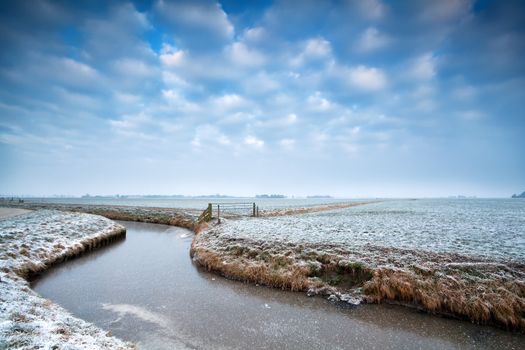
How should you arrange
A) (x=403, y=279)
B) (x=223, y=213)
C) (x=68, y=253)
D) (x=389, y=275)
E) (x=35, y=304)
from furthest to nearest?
1. (x=223, y=213)
2. (x=68, y=253)
3. (x=389, y=275)
4. (x=403, y=279)
5. (x=35, y=304)

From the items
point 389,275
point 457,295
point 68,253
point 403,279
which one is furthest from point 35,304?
point 457,295

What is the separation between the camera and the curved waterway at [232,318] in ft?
22.2

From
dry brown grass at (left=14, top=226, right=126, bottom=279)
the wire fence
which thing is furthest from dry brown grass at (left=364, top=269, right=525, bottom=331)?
the wire fence

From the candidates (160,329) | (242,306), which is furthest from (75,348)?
Answer: (242,306)

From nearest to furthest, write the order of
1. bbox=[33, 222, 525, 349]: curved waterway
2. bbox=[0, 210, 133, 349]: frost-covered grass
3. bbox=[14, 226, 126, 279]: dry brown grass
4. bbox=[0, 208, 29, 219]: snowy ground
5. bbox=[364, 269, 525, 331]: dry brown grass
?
bbox=[0, 210, 133, 349]: frost-covered grass → bbox=[33, 222, 525, 349]: curved waterway → bbox=[364, 269, 525, 331]: dry brown grass → bbox=[14, 226, 126, 279]: dry brown grass → bbox=[0, 208, 29, 219]: snowy ground

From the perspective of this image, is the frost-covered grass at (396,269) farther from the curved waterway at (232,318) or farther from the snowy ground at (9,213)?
the snowy ground at (9,213)

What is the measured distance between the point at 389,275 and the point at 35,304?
12.6 metres

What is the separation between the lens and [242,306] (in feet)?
29.5

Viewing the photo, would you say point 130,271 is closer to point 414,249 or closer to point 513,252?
point 414,249

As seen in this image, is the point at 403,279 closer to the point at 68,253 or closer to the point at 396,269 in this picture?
the point at 396,269

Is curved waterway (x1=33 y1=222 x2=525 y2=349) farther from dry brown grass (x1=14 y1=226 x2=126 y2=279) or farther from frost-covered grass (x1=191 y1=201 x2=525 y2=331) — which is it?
dry brown grass (x1=14 y1=226 x2=126 y2=279)

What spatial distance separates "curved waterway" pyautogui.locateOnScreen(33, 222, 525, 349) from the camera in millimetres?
6781

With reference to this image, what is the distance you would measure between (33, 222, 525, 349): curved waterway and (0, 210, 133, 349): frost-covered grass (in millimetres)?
830

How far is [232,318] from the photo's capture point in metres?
8.06
